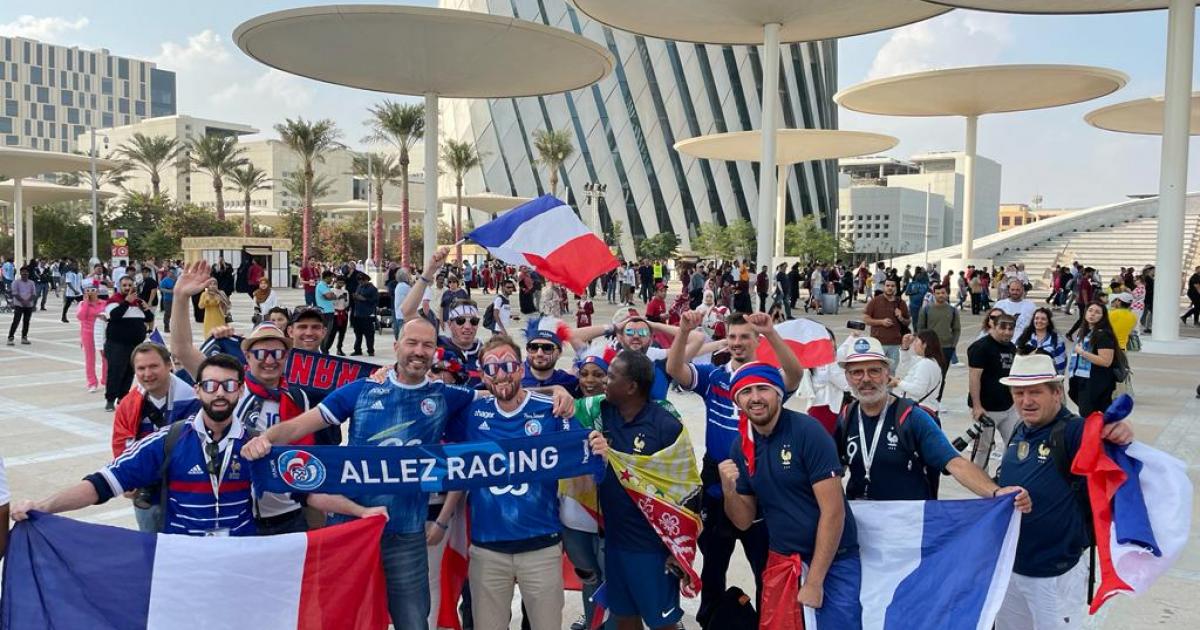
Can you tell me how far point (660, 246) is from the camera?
69625mm

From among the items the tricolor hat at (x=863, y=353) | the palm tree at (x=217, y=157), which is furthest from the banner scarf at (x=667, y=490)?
the palm tree at (x=217, y=157)

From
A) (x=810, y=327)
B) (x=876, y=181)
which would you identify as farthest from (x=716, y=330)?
(x=876, y=181)

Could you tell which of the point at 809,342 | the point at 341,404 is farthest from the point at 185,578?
the point at 809,342

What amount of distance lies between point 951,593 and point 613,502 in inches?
62.2

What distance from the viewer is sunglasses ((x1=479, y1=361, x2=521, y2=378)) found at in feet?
13.4

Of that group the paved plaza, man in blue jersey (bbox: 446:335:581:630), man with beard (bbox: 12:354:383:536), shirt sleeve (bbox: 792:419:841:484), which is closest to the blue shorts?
man in blue jersey (bbox: 446:335:581:630)

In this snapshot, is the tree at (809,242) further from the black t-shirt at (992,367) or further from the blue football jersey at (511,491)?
the blue football jersey at (511,491)

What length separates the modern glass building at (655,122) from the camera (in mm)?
76625

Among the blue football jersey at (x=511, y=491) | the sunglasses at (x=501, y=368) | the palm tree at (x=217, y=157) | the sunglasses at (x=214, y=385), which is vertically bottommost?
the blue football jersey at (x=511, y=491)

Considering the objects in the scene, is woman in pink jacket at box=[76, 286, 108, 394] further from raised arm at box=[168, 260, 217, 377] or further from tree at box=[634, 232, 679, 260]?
tree at box=[634, 232, 679, 260]

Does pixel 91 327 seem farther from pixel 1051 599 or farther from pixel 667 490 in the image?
pixel 1051 599

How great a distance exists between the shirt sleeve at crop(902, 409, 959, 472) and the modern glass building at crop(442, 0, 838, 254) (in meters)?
72.6

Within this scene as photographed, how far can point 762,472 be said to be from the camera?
3.82 metres

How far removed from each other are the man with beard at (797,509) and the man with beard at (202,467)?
2.19m
